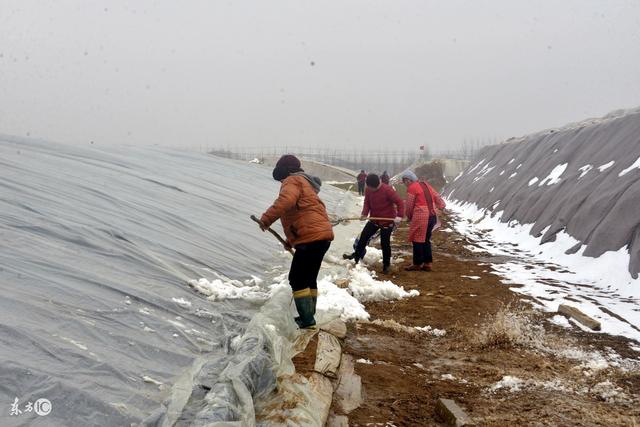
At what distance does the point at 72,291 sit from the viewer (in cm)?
343

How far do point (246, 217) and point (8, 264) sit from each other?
612cm

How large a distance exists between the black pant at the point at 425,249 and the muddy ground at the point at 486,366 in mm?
1815

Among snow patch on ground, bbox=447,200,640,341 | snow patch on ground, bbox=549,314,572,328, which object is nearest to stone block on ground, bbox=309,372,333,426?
snow patch on ground, bbox=549,314,572,328

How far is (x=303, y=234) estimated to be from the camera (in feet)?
14.2

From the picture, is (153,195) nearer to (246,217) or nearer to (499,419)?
(246,217)

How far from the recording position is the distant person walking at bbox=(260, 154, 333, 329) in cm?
429

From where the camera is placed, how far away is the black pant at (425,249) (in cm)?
797

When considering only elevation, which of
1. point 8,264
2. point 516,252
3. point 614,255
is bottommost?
point 516,252

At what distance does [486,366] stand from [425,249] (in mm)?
4100

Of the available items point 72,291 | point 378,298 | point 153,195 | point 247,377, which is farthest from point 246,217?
point 247,377

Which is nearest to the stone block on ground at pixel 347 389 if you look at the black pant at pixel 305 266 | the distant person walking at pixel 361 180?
the black pant at pixel 305 266

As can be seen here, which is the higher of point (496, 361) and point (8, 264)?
point (8, 264)

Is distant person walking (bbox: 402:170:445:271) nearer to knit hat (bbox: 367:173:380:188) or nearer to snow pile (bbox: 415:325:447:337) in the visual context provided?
knit hat (bbox: 367:173:380:188)

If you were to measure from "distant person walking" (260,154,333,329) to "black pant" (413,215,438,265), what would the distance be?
387cm
